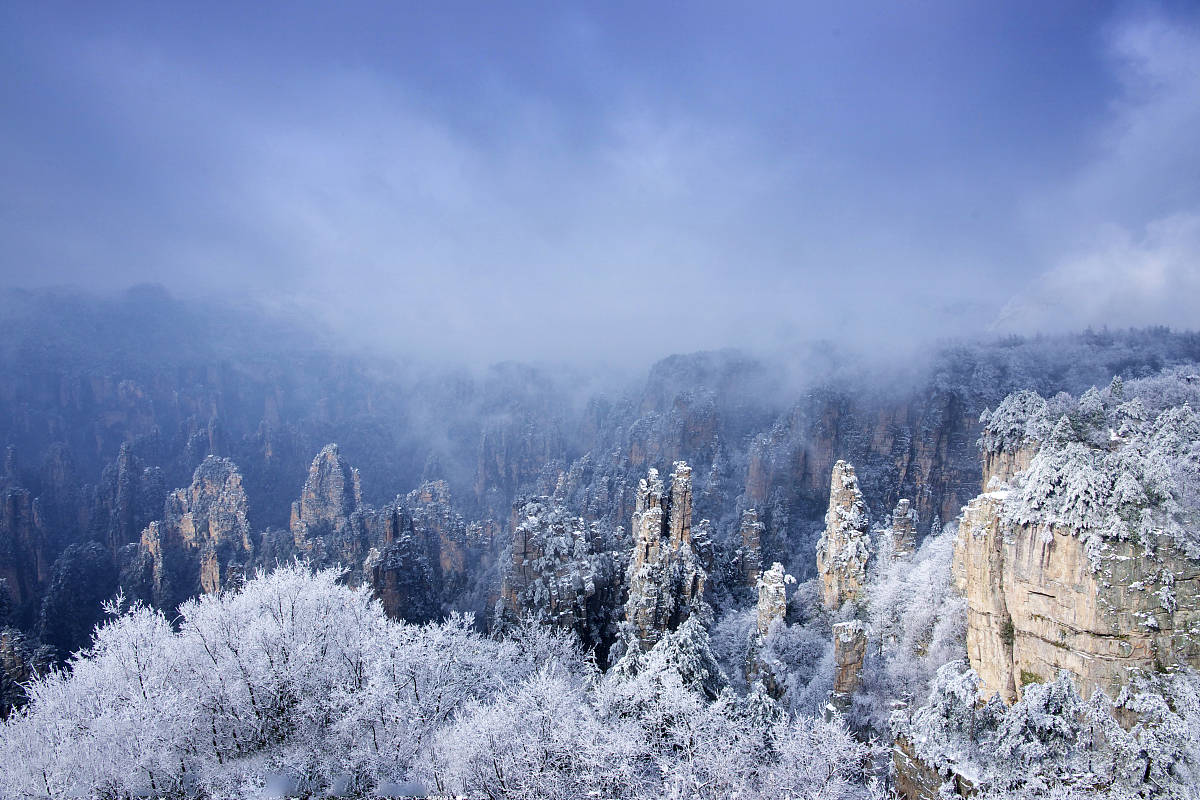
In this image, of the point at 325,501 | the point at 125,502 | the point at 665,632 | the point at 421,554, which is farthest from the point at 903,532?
the point at 125,502

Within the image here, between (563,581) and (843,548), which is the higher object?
(843,548)

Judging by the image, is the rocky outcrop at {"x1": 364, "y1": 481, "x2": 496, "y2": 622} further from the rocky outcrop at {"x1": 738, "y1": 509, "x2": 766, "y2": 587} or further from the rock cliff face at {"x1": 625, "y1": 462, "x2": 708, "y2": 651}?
the rocky outcrop at {"x1": 738, "y1": 509, "x2": 766, "y2": 587}

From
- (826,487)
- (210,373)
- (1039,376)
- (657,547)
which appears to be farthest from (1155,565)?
(210,373)

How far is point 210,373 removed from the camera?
157m

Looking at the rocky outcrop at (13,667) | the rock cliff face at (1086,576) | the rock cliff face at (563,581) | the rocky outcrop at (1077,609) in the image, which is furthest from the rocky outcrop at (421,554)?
the rock cliff face at (1086,576)

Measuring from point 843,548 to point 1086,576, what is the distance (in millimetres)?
24466

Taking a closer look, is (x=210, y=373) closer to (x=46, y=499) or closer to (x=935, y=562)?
(x=46, y=499)

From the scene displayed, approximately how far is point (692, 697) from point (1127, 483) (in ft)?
54.9

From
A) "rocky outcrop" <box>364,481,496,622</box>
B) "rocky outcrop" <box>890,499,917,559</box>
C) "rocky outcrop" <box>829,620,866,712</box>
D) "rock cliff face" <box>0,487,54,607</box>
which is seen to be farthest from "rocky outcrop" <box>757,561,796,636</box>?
"rock cliff face" <box>0,487,54,607</box>

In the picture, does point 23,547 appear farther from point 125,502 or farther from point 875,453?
point 875,453

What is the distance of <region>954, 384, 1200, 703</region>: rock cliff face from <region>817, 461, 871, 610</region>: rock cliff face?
785 inches

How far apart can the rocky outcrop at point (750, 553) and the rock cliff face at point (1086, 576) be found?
3498 centimetres

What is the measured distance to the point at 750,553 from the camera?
5309cm

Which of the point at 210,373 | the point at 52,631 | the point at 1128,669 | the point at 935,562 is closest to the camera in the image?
the point at 1128,669
